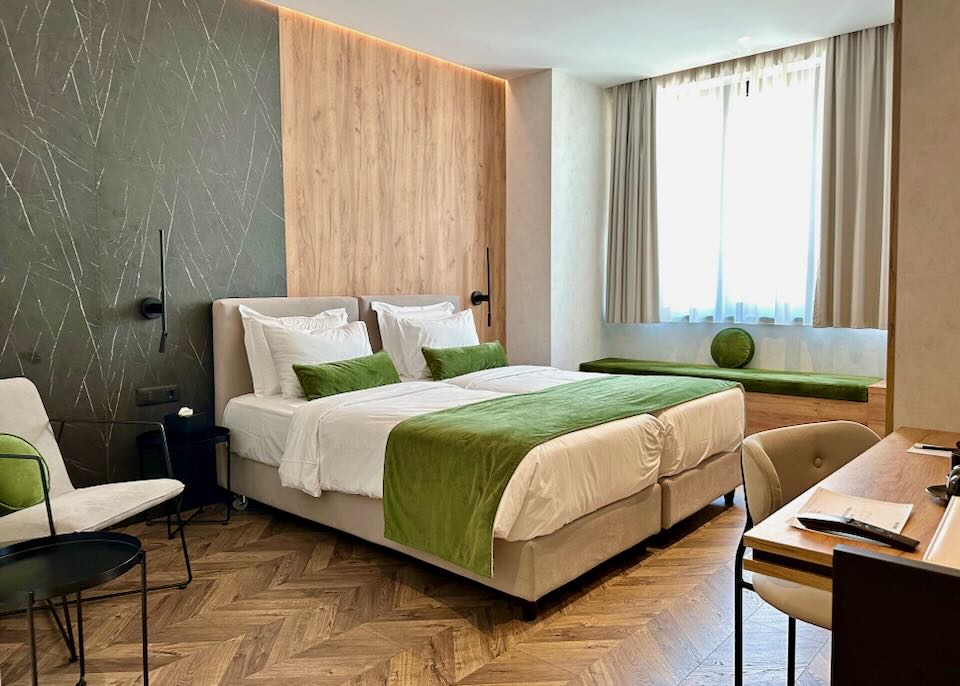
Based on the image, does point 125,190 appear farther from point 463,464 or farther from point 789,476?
→ point 789,476

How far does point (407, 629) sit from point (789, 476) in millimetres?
1398

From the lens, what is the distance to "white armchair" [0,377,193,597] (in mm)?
2342

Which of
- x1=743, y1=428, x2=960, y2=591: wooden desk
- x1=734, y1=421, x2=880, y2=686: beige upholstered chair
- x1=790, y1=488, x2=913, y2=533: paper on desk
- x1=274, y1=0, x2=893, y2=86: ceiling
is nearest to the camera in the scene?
x1=743, y1=428, x2=960, y2=591: wooden desk

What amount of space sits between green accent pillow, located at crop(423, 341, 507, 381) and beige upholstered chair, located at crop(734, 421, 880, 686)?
2.41 metres

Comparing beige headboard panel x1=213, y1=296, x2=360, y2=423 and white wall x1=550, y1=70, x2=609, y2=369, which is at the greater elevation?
white wall x1=550, y1=70, x2=609, y2=369

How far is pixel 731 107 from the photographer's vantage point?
536 centimetres

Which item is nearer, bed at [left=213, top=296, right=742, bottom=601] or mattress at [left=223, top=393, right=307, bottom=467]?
bed at [left=213, top=296, right=742, bottom=601]

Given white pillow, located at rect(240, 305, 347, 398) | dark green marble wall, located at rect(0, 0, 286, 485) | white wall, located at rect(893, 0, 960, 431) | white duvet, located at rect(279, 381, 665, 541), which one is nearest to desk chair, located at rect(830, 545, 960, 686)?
white duvet, located at rect(279, 381, 665, 541)

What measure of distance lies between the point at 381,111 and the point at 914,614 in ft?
14.7

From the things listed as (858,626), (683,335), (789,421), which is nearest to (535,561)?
(858,626)

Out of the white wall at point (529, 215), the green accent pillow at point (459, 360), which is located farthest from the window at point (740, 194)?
the green accent pillow at point (459, 360)

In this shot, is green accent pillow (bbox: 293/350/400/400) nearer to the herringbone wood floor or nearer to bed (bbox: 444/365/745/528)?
bed (bbox: 444/365/745/528)

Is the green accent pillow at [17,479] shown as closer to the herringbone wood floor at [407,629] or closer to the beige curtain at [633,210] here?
the herringbone wood floor at [407,629]

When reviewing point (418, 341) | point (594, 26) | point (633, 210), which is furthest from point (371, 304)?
point (633, 210)
